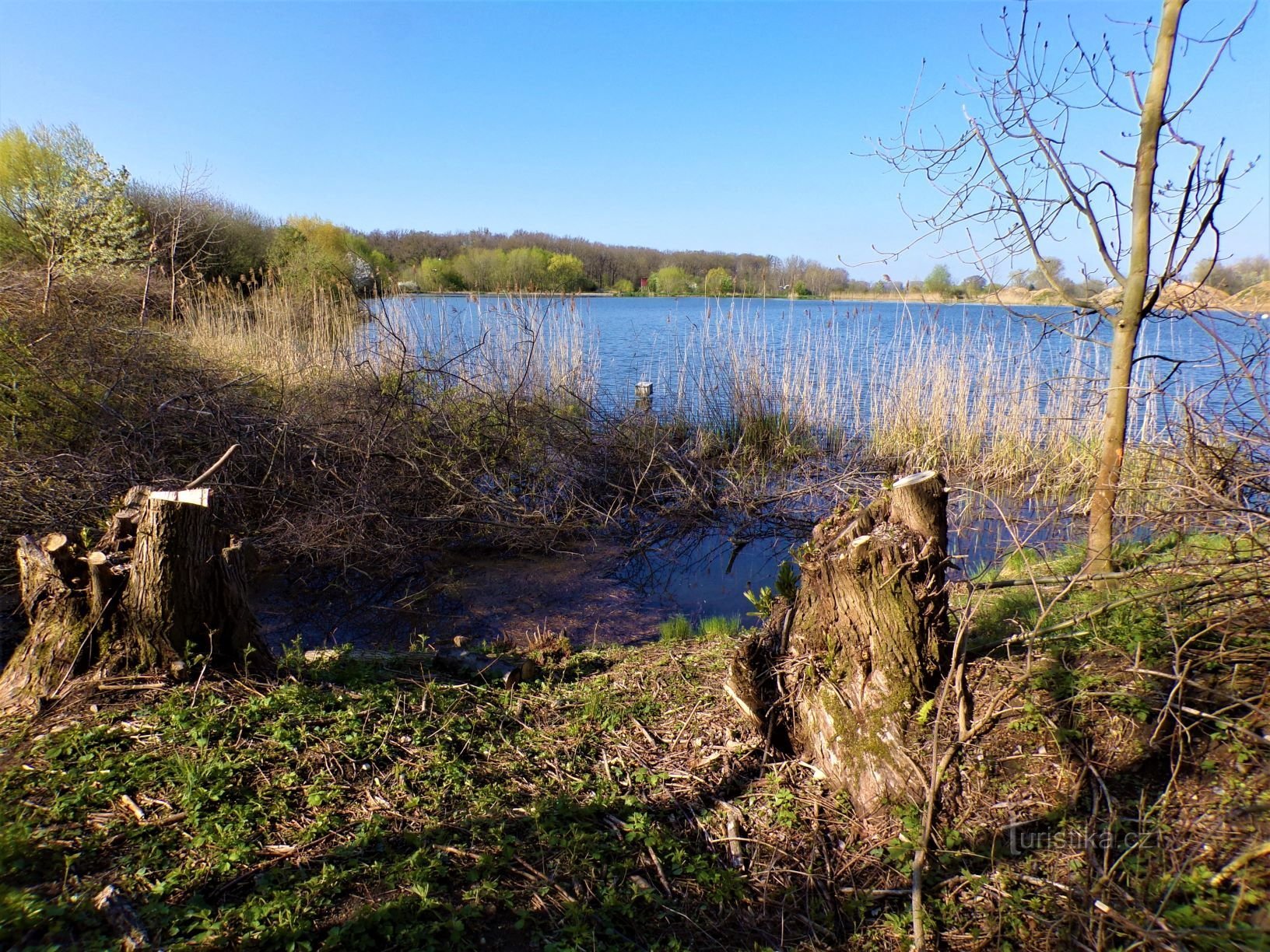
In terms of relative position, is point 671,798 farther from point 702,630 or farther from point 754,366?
point 754,366

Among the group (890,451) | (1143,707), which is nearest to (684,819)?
(1143,707)

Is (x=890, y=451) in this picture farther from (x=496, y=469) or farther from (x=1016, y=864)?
(x=1016, y=864)

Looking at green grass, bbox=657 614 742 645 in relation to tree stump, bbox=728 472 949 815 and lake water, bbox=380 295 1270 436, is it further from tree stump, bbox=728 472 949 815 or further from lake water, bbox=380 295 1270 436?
lake water, bbox=380 295 1270 436

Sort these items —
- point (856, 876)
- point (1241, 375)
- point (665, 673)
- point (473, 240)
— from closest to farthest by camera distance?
point (856, 876)
point (1241, 375)
point (665, 673)
point (473, 240)

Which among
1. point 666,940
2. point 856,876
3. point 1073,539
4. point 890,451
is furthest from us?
point 890,451

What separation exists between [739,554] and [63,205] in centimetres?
984

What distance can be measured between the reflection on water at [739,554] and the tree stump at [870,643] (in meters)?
2.73

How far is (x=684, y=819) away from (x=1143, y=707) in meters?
1.50

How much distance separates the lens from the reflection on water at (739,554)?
5.81 meters

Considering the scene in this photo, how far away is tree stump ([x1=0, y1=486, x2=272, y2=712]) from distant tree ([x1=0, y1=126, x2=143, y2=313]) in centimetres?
540

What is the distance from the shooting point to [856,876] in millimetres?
2191

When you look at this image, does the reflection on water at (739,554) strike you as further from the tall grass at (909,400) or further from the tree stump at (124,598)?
the tree stump at (124,598)

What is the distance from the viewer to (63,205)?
9.62 m

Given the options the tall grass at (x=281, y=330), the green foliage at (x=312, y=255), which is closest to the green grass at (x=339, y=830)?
the tall grass at (x=281, y=330)
